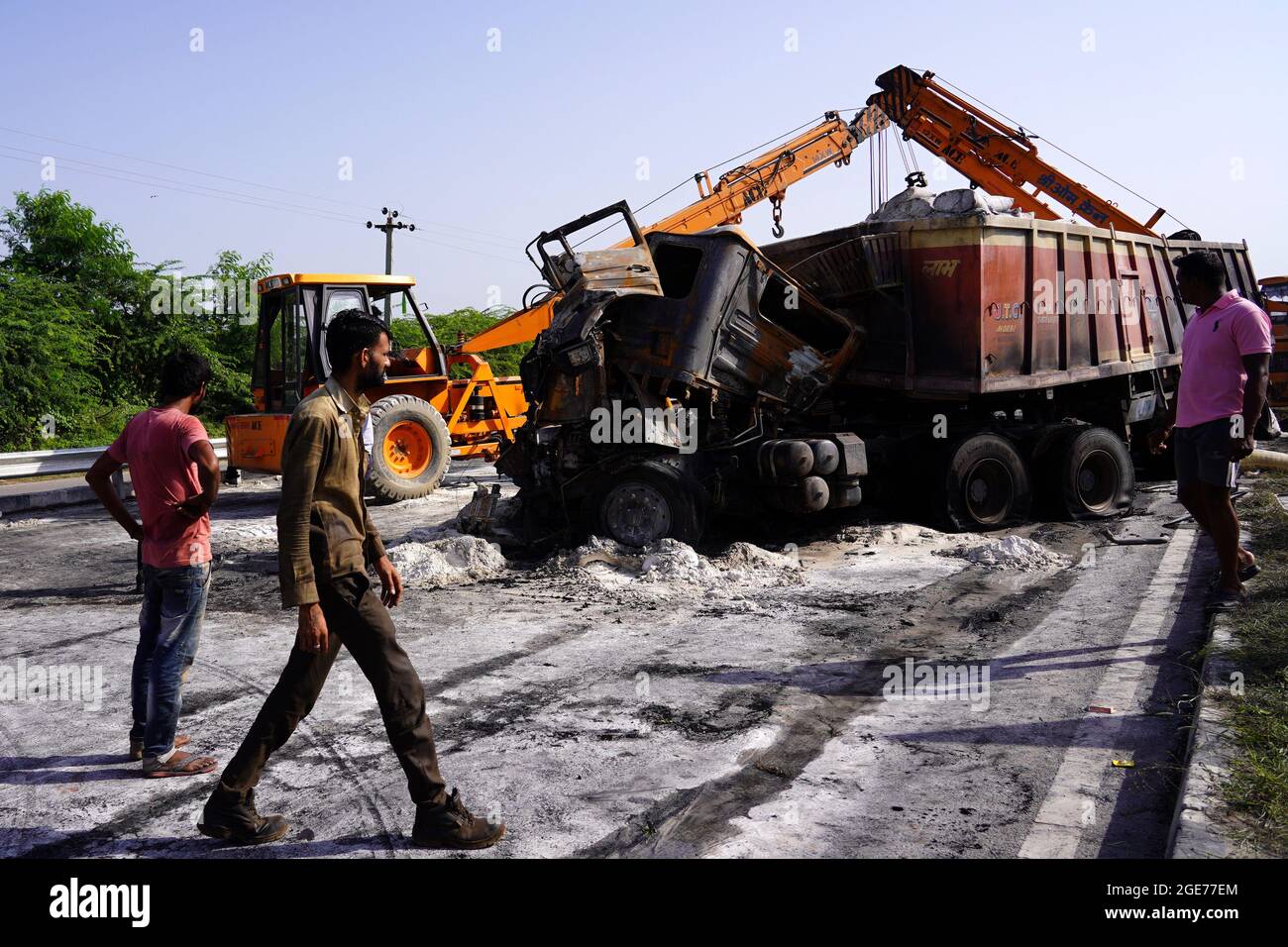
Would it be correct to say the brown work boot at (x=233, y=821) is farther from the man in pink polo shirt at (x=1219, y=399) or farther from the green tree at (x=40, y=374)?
the green tree at (x=40, y=374)

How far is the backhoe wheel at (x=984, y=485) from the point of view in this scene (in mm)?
9766

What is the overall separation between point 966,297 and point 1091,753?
6345mm

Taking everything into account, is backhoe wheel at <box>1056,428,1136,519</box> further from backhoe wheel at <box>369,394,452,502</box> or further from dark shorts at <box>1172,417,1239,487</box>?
backhoe wheel at <box>369,394,452,502</box>

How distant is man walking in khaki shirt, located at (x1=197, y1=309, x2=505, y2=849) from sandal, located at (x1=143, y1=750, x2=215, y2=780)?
76cm

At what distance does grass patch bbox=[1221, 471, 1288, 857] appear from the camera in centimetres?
330

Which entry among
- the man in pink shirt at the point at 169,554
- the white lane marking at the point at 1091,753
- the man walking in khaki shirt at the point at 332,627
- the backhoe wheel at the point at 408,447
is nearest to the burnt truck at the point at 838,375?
the white lane marking at the point at 1091,753

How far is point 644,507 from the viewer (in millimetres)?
8656

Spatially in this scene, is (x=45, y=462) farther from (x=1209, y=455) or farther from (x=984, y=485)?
(x=1209, y=455)

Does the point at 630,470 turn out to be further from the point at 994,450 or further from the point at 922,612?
the point at 994,450

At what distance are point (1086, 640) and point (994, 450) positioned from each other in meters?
4.43

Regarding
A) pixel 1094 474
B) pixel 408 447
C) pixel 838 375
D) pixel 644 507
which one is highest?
pixel 838 375

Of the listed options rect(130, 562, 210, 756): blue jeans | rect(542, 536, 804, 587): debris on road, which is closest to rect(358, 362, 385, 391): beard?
rect(130, 562, 210, 756): blue jeans

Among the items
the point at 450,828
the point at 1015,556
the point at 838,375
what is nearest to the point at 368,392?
the point at 838,375
